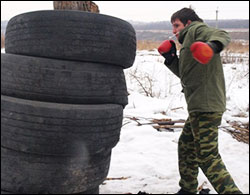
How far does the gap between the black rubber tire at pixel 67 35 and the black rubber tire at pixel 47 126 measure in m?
0.34

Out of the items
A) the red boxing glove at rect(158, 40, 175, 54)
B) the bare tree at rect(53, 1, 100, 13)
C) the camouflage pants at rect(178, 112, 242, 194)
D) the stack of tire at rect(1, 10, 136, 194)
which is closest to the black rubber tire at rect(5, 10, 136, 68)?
the stack of tire at rect(1, 10, 136, 194)

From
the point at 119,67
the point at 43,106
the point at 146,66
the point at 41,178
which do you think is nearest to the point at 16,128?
the point at 43,106

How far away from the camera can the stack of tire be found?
1802 mm

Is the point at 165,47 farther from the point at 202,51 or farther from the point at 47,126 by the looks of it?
the point at 47,126

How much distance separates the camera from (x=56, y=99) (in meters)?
1.84

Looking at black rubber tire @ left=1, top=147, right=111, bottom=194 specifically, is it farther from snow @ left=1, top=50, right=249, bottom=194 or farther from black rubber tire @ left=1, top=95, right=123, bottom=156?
snow @ left=1, top=50, right=249, bottom=194

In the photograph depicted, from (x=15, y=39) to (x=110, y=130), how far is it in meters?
0.89

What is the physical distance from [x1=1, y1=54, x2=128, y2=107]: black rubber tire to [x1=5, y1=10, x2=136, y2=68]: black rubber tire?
8 centimetres

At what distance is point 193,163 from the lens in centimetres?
277

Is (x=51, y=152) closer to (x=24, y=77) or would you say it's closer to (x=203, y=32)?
(x=24, y=77)

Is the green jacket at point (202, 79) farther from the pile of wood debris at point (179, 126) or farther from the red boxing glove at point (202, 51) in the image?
the pile of wood debris at point (179, 126)

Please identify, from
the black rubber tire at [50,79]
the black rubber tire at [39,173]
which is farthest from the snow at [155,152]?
the black rubber tire at [50,79]

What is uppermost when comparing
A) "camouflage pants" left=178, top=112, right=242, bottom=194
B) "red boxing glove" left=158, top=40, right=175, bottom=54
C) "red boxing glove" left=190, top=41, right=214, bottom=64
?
"red boxing glove" left=190, top=41, right=214, bottom=64

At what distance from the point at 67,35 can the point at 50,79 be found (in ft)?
0.97
